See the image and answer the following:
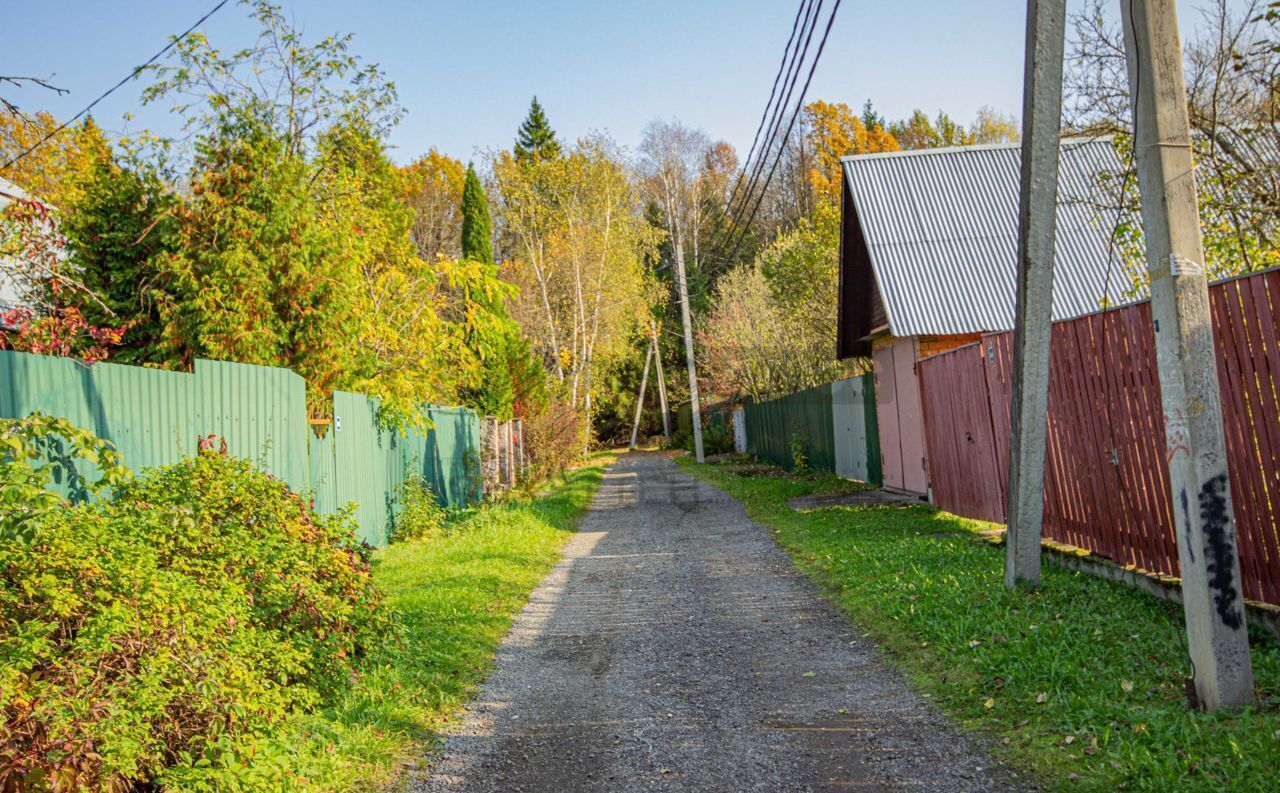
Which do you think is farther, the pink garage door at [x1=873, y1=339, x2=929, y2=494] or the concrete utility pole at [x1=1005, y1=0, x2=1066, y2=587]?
the pink garage door at [x1=873, y1=339, x2=929, y2=494]

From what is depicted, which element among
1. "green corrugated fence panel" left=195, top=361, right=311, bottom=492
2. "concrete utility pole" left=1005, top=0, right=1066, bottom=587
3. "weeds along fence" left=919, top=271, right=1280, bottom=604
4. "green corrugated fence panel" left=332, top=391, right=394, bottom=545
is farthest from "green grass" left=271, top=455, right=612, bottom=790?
"weeds along fence" left=919, top=271, right=1280, bottom=604

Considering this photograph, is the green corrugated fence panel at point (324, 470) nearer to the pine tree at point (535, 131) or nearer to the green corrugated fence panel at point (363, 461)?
the green corrugated fence panel at point (363, 461)

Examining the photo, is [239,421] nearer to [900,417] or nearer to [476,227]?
[900,417]

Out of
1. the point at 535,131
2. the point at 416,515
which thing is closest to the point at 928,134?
the point at 535,131

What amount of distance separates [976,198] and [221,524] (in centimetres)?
1401

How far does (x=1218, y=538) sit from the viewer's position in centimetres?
459

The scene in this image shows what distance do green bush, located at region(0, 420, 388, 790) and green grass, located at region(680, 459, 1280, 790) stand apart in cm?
342

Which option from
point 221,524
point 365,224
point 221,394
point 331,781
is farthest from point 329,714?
point 365,224

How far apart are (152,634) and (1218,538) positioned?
15.7 ft

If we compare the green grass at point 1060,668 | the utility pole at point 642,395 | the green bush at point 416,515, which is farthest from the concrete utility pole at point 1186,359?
the utility pole at point 642,395

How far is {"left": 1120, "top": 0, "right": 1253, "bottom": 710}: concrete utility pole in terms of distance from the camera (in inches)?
178

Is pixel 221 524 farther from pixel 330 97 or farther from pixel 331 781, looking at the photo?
pixel 330 97

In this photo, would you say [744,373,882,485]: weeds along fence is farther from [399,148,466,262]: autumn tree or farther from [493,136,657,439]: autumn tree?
[399,148,466,262]: autumn tree

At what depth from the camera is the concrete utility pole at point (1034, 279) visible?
6613 millimetres
